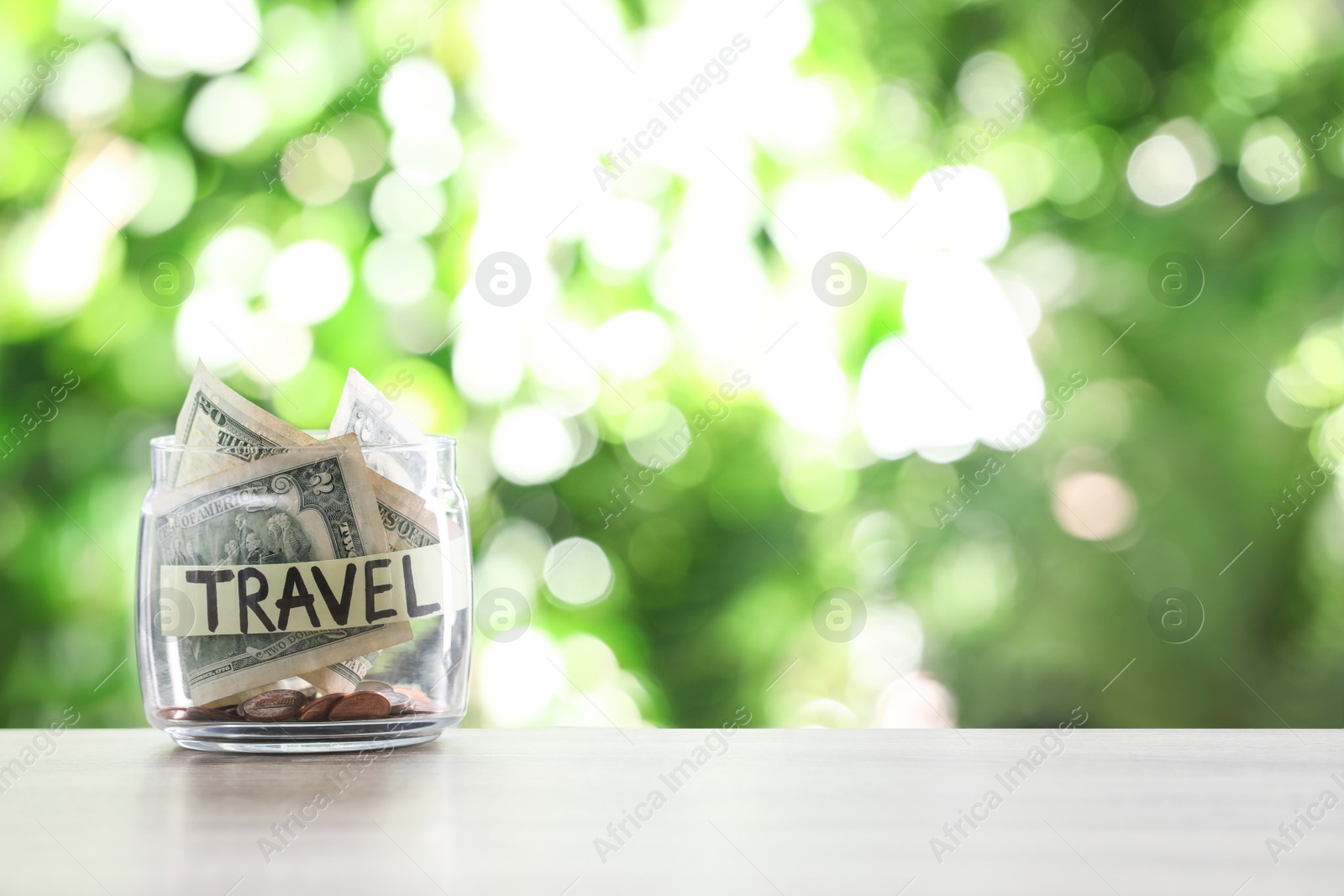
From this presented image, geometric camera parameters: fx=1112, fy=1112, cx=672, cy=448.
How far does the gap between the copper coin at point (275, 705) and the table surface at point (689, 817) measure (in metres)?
0.03

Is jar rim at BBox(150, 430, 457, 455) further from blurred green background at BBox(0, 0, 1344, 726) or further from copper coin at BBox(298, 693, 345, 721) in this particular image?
blurred green background at BBox(0, 0, 1344, 726)

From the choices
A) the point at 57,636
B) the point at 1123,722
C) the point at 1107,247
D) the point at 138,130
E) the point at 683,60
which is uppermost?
the point at 683,60

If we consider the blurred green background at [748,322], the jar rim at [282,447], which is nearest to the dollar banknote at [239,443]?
the jar rim at [282,447]

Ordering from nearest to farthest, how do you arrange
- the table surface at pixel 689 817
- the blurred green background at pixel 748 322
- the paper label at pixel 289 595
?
1. the table surface at pixel 689 817
2. the paper label at pixel 289 595
3. the blurred green background at pixel 748 322

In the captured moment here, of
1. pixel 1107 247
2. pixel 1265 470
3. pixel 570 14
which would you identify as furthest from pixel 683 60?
pixel 1265 470

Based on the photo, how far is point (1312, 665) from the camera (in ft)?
4.99

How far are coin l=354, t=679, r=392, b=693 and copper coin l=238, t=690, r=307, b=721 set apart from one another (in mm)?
30

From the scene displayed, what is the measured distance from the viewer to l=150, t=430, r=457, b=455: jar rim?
595mm

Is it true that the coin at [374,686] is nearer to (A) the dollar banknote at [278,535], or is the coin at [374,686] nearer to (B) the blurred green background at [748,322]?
(A) the dollar banknote at [278,535]

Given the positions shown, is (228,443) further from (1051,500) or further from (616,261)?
(1051,500)

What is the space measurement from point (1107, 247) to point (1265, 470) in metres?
0.37

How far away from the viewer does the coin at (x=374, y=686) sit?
0.61m

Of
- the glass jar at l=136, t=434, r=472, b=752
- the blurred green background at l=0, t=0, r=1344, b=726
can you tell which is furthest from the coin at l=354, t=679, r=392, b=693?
the blurred green background at l=0, t=0, r=1344, b=726

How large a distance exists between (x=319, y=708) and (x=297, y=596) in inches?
2.7
